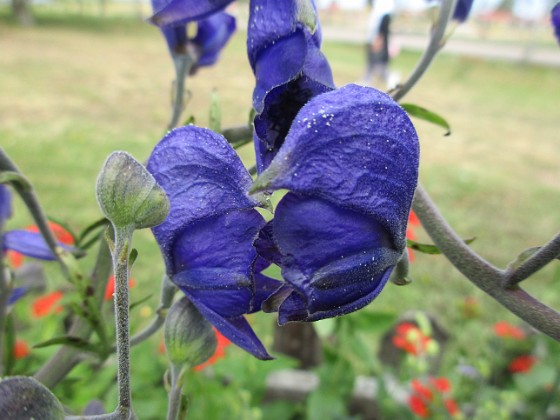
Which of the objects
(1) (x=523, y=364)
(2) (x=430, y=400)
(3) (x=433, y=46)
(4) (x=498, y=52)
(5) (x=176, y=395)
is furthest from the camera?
(4) (x=498, y=52)

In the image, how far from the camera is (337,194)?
335 mm

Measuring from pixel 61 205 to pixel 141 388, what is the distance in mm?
2321

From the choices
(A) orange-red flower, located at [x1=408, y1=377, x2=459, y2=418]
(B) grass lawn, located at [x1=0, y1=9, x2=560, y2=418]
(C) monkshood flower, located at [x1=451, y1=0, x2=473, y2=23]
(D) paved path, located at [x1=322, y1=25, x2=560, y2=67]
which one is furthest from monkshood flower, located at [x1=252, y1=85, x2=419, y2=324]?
(D) paved path, located at [x1=322, y1=25, x2=560, y2=67]

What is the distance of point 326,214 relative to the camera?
34 cm

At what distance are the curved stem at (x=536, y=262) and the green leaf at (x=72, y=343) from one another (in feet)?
1.08

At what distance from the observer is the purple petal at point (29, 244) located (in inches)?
25.2

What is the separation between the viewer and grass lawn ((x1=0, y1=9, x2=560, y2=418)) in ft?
9.99

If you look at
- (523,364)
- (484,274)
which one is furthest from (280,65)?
(523,364)

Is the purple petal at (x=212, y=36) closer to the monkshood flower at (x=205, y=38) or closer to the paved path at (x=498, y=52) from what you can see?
the monkshood flower at (x=205, y=38)

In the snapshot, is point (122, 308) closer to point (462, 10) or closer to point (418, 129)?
point (462, 10)

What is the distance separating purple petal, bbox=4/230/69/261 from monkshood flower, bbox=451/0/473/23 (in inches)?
17.8

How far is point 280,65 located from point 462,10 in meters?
0.34

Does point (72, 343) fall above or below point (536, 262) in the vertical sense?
below

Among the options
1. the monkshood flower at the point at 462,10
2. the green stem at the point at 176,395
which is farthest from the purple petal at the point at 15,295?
the monkshood flower at the point at 462,10
